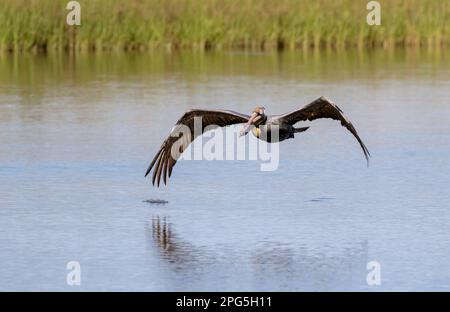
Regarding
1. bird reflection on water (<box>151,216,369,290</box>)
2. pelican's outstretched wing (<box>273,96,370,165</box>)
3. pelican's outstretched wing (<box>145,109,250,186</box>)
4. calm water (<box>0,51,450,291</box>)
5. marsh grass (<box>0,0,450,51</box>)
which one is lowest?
bird reflection on water (<box>151,216,369,290</box>)

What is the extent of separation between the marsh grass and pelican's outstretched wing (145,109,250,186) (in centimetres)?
1780

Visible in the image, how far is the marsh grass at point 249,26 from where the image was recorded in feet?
105

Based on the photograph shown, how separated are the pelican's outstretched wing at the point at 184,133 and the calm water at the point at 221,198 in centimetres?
30

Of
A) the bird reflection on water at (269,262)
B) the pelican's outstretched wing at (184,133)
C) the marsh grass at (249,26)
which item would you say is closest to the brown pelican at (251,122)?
the pelican's outstretched wing at (184,133)

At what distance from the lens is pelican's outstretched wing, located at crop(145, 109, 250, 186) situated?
44.8ft

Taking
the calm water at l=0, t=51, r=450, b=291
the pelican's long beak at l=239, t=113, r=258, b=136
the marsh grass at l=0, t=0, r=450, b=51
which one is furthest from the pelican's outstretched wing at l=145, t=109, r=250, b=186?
the marsh grass at l=0, t=0, r=450, b=51

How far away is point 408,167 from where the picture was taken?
15.4 meters

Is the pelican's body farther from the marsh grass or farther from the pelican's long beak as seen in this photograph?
the marsh grass

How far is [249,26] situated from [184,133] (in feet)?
63.0

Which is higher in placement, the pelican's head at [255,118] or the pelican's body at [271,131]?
the pelican's head at [255,118]

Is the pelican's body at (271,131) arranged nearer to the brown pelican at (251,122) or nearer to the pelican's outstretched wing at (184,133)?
the brown pelican at (251,122)

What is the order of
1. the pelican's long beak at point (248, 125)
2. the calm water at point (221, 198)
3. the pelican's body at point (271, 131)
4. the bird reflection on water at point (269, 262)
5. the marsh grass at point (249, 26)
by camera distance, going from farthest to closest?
the marsh grass at point (249, 26), the pelican's body at point (271, 131), the pelican's long beak at point (248, 125), the calm water at point (221, 198), the bird reflection on water at point (269, 262)

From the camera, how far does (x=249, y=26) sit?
108 feet
